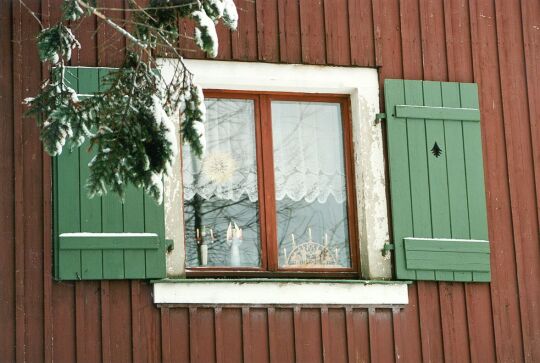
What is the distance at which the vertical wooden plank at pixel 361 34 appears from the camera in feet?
31.1

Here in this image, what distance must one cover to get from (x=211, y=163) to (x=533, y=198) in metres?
2.15

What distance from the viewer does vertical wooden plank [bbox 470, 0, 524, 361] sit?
9383 mm

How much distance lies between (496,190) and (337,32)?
57.7 inches

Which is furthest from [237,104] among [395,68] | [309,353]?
[309,353]

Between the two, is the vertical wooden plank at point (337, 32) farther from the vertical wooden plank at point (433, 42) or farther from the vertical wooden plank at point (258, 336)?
the vertical wooden plank at point (258, 336)

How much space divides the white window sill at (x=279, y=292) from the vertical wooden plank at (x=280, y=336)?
8 cm

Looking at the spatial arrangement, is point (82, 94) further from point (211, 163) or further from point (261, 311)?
point (261, 311)

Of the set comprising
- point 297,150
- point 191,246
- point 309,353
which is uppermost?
point 297,150

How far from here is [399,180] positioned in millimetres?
9320

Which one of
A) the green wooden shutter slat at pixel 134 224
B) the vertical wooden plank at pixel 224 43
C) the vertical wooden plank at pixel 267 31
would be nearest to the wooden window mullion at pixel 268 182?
the vertical wooden plank at pixel 267 31

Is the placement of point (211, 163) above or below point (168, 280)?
above

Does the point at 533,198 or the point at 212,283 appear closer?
the point at 212,283

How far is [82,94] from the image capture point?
883 cm

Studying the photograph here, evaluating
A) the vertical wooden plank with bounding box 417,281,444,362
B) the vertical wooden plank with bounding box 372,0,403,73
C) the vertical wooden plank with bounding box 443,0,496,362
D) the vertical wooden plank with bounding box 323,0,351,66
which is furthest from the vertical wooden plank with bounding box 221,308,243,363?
the vertical wooden plank with bounding box 372,0,403,73
